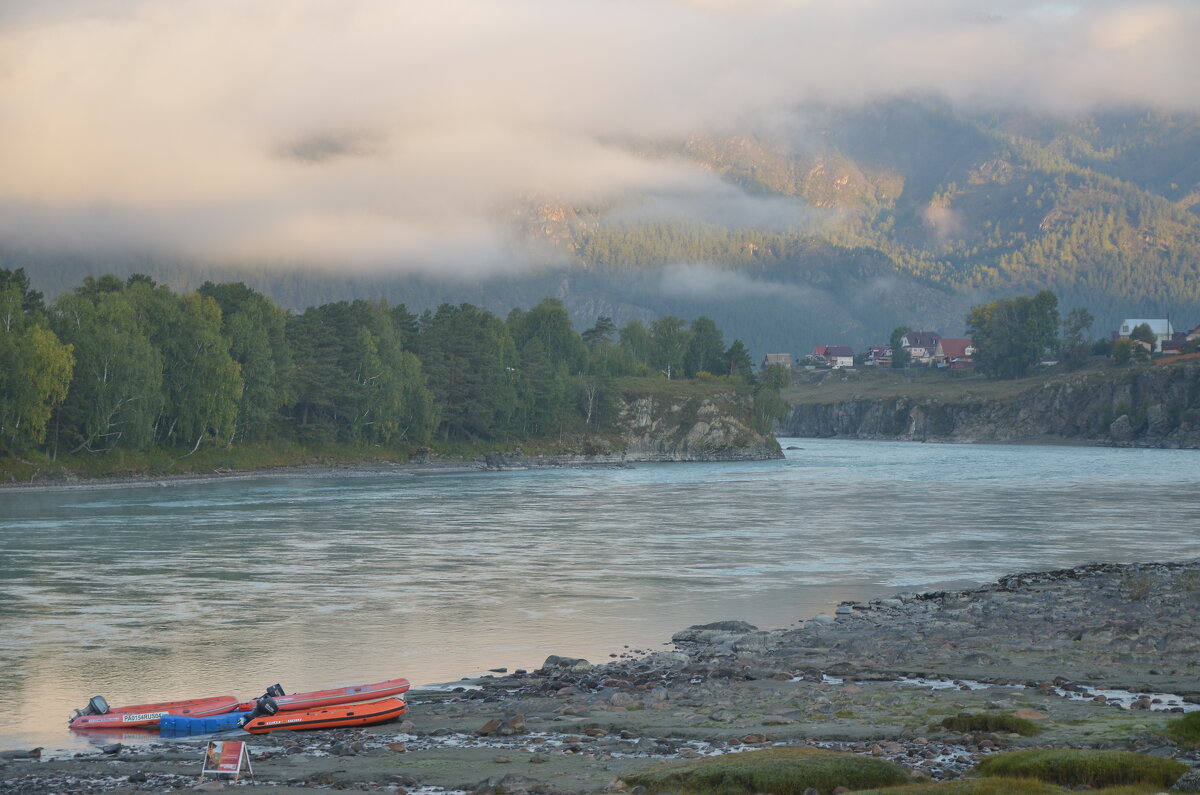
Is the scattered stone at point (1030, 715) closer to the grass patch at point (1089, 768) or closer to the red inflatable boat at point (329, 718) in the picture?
the grass patch at point (1089, 768)

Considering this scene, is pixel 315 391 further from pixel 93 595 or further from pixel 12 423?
pixel 93 595

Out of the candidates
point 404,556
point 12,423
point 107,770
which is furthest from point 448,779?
point 12,423

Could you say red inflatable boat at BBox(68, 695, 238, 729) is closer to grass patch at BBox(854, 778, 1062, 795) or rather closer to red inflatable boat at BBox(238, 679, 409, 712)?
red inflatable boat at BBox(238, 679, 409, 712)

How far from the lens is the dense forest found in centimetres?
12281

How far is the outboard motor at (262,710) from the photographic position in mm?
25656

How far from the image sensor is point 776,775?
18172 millimetres

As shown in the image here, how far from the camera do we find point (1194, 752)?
19.1 meters

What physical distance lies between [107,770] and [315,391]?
145 meters

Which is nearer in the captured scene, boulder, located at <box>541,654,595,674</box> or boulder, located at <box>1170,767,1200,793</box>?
boulder, located at <box>1170,767,1200,793</box>

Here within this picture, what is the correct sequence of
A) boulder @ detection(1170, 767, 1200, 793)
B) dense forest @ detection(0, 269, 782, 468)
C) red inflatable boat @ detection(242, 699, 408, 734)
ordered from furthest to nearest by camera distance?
dense forest @ detection(0, 269, 782, 468), red inflatable boat @ detection(242, 699, 408, 734), boulder @ detection(1170, 767, 1200, 793)

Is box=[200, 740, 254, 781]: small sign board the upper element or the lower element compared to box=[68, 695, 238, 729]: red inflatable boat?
upper


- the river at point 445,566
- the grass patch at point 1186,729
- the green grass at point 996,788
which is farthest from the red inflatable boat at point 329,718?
the grass patch at point 1186,729

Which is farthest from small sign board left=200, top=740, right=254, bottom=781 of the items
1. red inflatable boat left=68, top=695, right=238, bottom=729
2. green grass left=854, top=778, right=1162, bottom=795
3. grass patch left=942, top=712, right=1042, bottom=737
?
grass patch left=942, top=712, right=1042, bottom=737

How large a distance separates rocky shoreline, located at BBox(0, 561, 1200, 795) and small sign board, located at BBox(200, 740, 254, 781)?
41cm
